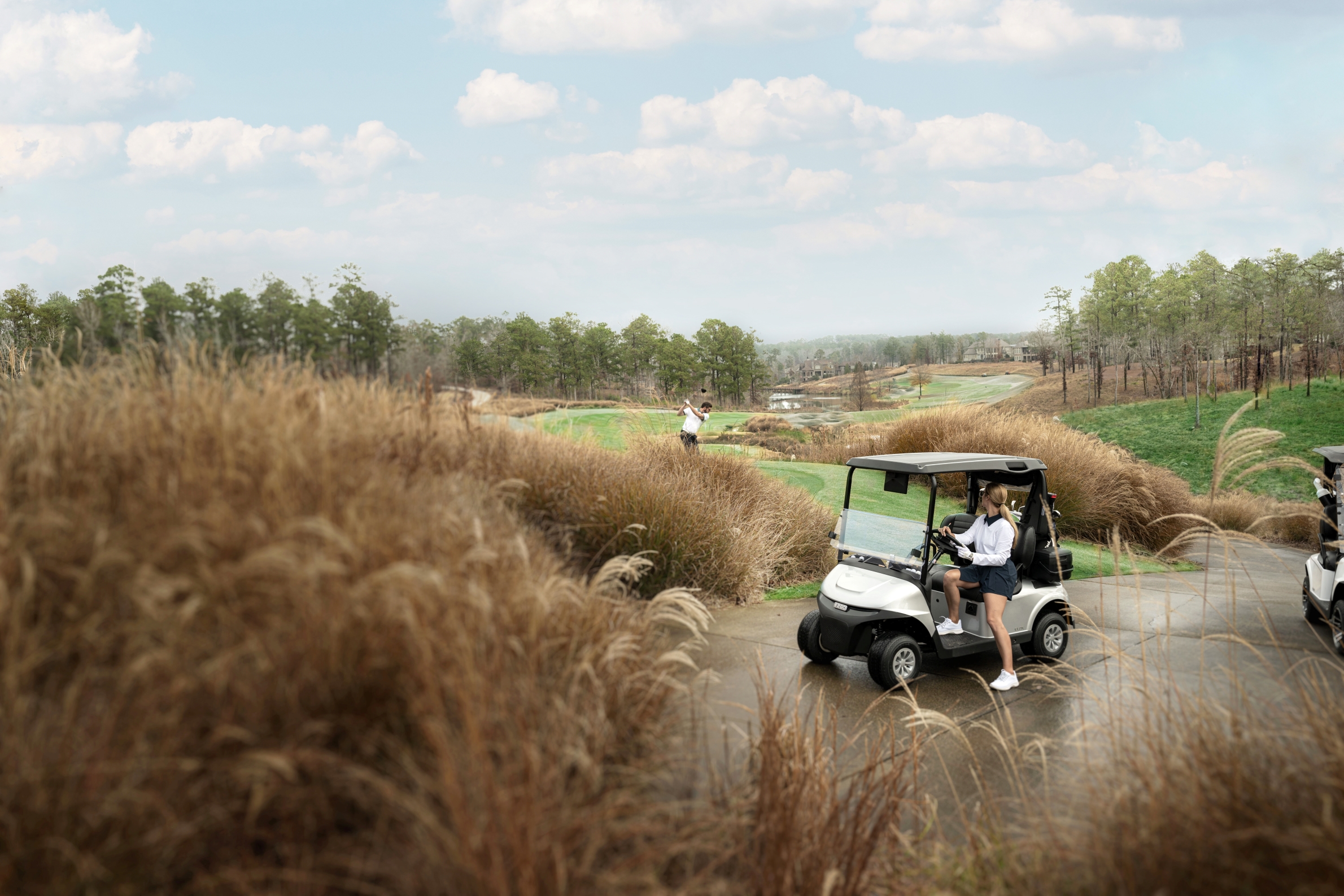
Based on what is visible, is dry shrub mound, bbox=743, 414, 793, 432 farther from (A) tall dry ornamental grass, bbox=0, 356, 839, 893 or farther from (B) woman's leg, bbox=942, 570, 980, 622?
(A) tall dry ornamental grass, bbox=0, 356, 839, 893

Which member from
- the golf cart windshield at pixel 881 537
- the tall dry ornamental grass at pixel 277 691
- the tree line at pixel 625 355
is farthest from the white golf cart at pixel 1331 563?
the tree line at pixel 625 355

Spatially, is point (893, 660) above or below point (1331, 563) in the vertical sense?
below

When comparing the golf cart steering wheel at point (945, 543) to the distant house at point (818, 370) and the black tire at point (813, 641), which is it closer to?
the black tire at point (813, 641)

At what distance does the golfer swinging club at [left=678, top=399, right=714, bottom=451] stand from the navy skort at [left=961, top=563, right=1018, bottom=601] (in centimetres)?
538

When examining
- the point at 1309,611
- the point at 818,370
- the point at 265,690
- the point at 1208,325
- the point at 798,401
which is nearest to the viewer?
the point at 265,690

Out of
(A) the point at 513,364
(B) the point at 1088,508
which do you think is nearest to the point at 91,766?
(B) the point at 1088,508

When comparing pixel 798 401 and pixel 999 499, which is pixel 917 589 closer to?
pixel 999 499

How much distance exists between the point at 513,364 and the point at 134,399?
62132 millimetres

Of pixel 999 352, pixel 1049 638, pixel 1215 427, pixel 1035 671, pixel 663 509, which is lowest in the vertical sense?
pixel 1215 427

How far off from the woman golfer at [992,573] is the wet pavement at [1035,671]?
14.4 inches

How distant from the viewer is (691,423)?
1405 cm

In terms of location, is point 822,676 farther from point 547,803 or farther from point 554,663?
point 547,803

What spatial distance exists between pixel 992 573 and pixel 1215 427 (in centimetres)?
4097

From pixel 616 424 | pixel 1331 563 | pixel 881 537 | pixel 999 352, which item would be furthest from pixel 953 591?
pixel 999 352
